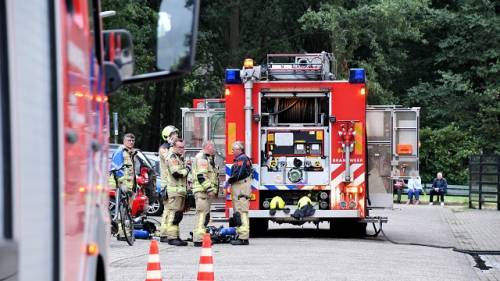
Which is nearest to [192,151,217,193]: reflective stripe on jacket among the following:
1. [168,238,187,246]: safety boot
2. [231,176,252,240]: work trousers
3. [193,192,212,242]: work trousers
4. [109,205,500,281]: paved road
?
[193,192,212,242]: work trousers

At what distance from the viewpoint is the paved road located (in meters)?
14.4

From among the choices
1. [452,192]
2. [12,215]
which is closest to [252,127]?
[12,215]

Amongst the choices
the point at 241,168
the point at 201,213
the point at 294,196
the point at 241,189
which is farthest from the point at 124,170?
the point at 294,196

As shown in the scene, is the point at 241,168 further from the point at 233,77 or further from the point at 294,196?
the point at 233,77

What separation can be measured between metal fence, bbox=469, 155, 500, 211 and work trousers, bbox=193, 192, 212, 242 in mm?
22482

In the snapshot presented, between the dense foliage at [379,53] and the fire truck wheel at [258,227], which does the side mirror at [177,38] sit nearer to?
the fire truck wheel at [258,227]

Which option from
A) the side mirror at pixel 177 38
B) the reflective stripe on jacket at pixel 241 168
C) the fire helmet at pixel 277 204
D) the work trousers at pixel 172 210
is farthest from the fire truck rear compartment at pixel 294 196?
the side mirror at pixel 177 38

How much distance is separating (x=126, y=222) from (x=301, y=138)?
3.99m

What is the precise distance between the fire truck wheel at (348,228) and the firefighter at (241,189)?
8.22 feet

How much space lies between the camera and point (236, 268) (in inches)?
596

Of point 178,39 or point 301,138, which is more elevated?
point 178,39

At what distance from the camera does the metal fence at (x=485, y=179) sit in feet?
133

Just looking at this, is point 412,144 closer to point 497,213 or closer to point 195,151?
point 195,151

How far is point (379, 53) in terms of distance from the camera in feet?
169
